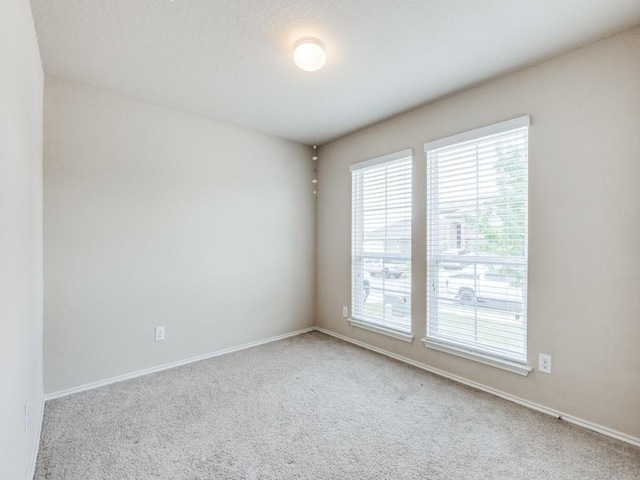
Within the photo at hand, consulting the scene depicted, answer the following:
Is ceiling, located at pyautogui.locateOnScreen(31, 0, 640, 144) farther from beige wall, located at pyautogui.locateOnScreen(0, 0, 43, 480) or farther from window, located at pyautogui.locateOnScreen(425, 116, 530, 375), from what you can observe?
window, located at pyautogui.locateOnScreen(425, 116, 530, 375)

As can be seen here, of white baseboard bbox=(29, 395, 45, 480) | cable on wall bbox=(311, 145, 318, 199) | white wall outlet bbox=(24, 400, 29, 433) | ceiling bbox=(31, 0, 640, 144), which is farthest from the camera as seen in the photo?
cable on wall bbox=(311, 145, 318, 199)

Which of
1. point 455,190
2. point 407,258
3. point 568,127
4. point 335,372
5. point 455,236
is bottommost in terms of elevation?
point 335,372

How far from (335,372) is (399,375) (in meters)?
0.57

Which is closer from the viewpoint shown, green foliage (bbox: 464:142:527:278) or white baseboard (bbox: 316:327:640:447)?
white baseboard (bbox: 316:327:640:447)

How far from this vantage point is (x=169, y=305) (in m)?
2.95

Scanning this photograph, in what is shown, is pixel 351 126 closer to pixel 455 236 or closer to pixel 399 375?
pixel 455 236

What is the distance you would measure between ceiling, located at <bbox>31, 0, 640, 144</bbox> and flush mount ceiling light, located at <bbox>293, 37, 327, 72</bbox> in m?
0.05

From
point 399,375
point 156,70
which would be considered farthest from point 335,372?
point 156,70

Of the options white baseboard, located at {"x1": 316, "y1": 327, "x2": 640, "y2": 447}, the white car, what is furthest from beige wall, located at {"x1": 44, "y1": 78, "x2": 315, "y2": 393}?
the white car

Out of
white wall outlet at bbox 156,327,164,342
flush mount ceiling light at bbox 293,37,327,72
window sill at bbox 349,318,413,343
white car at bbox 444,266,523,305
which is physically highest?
flush mount ceiling light at bbox 293,37,327,72

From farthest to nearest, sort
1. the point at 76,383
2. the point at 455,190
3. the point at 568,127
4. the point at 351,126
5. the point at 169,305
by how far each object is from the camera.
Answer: the point at 351,126 → the point at 169,305 → the point at 455,190 → the point at 76,383 → the point at 568,127

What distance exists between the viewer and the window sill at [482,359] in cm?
226

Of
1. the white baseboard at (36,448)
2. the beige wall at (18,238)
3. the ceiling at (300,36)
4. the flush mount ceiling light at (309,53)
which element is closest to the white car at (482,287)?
the ceiling at (300,36)

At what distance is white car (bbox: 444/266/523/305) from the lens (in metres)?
2.35
